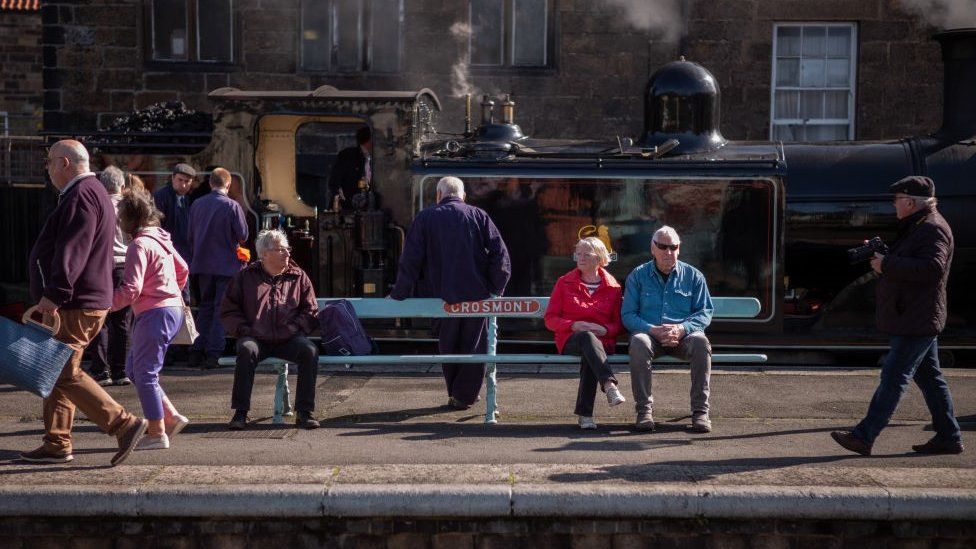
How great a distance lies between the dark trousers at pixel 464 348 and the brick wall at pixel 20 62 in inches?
569

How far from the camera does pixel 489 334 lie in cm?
732

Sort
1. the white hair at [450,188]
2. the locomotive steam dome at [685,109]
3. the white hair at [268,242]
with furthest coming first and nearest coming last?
the locomotive steam dome at [685,109], the white hair at [450,188], the white hair at [268,242]

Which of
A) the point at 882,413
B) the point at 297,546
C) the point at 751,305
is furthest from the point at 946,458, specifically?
the point at 297,546

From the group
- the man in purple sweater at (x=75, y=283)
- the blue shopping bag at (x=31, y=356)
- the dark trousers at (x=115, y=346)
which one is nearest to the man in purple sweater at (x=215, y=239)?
the dark trousers at (x=115, y=346)

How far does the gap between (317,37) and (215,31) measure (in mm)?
1390

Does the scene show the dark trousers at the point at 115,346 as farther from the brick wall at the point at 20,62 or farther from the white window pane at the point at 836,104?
the brick wall at the point at 20,62

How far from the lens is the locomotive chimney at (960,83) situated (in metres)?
9.66

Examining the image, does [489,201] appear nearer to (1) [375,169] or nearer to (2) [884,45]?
(1) [375,169]

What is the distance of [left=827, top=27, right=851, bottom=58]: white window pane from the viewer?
15680 mm

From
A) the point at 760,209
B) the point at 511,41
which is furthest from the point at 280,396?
the point at 511,41

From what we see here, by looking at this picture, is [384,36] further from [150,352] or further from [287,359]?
[150,352]

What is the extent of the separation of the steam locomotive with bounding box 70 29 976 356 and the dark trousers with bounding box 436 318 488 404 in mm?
2199

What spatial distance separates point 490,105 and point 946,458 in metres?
5.40

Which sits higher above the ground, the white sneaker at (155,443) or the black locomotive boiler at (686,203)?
the black locomotive boiler at (686,203)
